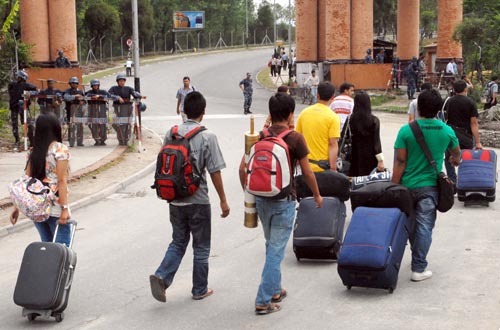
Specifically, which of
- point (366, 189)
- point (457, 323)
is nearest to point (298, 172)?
point (366, 189)

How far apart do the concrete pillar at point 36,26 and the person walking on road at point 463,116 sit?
21.2 m

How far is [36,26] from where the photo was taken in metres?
31.1

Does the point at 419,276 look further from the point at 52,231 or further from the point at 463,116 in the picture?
the point at 463,116

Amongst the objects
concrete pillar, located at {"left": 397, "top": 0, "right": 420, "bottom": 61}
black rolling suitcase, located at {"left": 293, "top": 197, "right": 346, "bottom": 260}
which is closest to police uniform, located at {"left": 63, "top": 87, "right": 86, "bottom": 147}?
black rolling suitcase, located at {"left": 293, "top": 197, "right": 346, "bottom": 260}

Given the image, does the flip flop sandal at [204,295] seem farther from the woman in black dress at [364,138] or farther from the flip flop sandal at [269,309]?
the woman in black dress at [364,138]

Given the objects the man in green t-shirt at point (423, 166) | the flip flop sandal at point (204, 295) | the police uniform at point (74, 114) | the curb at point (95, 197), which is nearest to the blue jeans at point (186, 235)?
the flip flop sandal at point (204, 295)

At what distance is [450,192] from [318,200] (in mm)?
1412

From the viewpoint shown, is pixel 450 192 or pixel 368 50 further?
pixel 368 50

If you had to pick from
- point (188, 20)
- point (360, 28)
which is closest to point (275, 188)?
point (360, 28)

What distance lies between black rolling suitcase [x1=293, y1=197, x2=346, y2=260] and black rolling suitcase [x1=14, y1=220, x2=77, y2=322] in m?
2.81

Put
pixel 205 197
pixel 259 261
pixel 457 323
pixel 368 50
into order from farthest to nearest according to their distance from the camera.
Result: 1. pixel 368 50
2. pixel 259 261
3. pixel 205 197
4. pixel 457 323

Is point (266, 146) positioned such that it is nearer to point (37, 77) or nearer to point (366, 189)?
point (366, 189)

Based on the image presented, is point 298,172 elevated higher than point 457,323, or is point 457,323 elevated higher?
point 298,172

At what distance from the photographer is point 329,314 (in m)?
7.40
